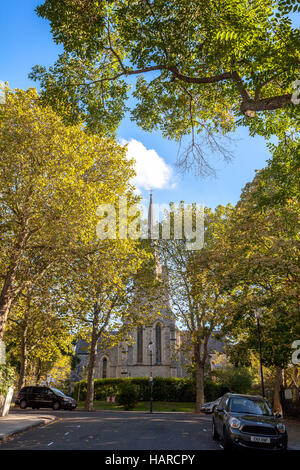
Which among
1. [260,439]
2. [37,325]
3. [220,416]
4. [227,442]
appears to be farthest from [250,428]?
[37,325]

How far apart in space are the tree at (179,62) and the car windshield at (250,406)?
7.40 meters

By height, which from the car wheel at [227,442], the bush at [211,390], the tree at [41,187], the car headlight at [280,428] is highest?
the tree at [41,187]

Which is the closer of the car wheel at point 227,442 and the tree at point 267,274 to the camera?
the car wheel at point 227,442

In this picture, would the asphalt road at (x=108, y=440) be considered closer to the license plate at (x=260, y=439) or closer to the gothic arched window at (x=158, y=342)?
the license plate at (x=260, y=439)

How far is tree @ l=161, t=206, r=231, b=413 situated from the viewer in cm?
2606

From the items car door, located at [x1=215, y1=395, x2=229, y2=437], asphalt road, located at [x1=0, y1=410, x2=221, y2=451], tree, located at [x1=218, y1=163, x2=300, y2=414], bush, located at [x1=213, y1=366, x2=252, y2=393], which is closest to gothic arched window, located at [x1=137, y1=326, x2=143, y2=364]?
bush, located at [x1=213, y1=366, x2=252, y2=393]

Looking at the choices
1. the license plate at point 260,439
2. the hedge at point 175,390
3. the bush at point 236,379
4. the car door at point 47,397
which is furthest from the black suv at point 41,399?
the bush at point 236,379

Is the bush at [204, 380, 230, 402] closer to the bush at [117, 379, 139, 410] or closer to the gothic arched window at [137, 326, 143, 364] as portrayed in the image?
the gothic arched window at [137, 326, 143, 364]

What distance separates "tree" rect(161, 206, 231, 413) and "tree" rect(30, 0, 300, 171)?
14.1m

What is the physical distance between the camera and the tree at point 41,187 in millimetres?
15984

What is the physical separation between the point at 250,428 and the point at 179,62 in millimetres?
9870

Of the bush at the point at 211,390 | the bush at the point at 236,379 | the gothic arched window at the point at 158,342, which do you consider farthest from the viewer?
the gothic arched window at the point at 158,342

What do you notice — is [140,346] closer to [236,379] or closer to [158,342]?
[158,342]
